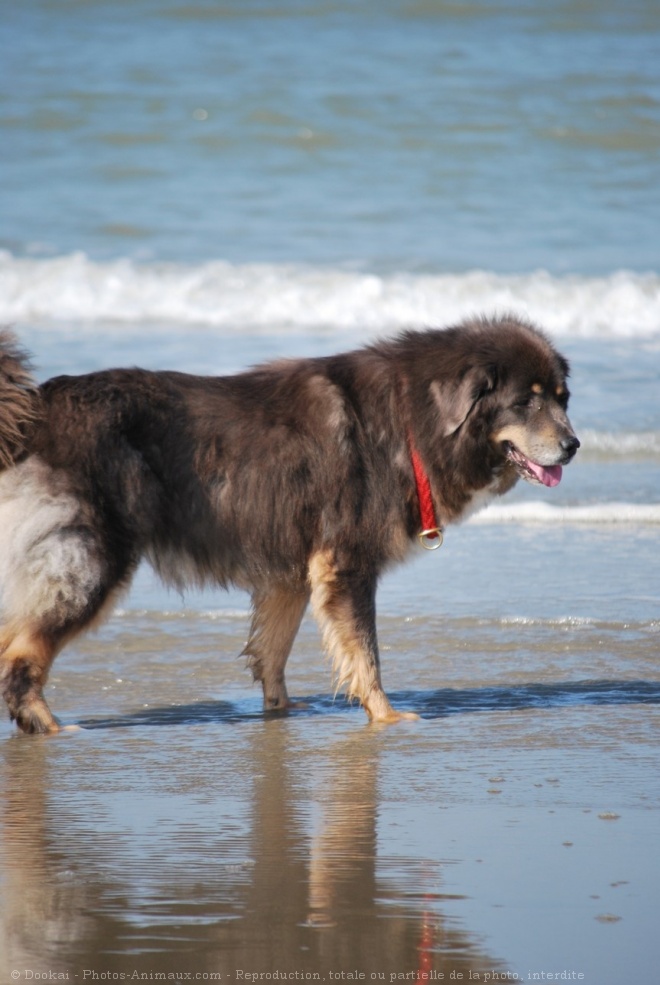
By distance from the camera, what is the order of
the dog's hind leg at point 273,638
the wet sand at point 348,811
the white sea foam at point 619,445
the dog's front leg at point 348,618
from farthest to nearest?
1. the white sea foam at point 619,445
2. the dog's hind leg at point 273,638
3. the dog's front leg at point 348,618
4. the wet sand at point 348,811

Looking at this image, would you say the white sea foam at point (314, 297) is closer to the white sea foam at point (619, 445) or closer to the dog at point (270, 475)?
the white sea foam at point (619, 445)

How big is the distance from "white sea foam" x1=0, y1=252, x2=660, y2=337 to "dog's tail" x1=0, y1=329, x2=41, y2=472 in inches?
360

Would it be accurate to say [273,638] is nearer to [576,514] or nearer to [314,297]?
[576,514]

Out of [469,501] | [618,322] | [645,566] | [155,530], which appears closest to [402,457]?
[469,501]

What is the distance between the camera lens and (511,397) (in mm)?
5309

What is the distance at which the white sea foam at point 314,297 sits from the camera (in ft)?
46.6

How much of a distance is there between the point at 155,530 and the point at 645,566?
126 inches

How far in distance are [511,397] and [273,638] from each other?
4.79 feet

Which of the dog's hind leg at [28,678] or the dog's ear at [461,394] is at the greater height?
the dog's ear at [461,394]

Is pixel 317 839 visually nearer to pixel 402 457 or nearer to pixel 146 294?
pixel 402 457

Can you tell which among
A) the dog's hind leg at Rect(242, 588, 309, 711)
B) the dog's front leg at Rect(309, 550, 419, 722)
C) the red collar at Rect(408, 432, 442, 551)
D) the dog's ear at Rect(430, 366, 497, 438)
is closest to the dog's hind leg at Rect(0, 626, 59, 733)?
the dog's hind leg at Rect(242, 588, 309, 711)

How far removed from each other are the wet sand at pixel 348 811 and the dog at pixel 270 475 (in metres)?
0.40

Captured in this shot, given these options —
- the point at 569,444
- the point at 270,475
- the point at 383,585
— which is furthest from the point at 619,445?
the point at 270,475

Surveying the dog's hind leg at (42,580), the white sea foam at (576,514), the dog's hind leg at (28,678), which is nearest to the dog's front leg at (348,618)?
the dog's hind leg at (42,580)
